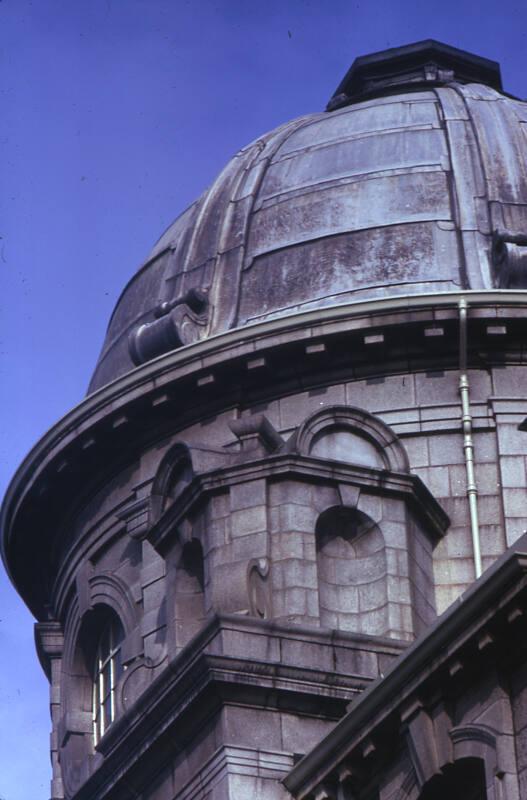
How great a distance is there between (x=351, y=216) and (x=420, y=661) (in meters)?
17.4

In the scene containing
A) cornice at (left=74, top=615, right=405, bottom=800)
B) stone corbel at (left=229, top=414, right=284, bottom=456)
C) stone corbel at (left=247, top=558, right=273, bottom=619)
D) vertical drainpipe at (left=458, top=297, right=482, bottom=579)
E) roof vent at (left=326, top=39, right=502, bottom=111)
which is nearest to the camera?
cornice at (left=74, top=615, right=405, bottom=800)

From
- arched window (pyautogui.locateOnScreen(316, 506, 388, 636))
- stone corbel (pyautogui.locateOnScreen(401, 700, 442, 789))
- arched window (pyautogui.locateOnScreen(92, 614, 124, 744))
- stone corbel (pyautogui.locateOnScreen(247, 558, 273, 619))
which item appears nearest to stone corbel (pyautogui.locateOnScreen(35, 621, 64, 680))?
arched window (pyautogui.locateOnScreen(92, 614, 124, 744))

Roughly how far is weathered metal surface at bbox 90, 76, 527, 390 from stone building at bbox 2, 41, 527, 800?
47 millimetres

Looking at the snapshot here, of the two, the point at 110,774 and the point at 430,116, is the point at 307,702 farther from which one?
the point at 430,116

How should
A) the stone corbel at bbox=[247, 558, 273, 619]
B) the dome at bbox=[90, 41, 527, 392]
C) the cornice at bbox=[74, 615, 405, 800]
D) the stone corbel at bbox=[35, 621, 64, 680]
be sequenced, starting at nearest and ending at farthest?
the cornice at bbox=[74, 615, 405, 800] < the stone corbel at bbox=[247, 558, 273, 619] < the dome at bbox=[90, 41, 527, 392] < the stone corbel at bbox=[35, 621, 64, 680]

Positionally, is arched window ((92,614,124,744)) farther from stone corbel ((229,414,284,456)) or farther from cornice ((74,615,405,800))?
cornice ((74,615,405,800))

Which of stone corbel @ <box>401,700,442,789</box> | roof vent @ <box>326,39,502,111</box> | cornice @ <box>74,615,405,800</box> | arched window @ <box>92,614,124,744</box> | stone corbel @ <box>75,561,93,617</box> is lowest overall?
stone corbel @ <box>401,700,442,789</box>

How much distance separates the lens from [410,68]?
5184 centimetres

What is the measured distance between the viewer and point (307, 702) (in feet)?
119

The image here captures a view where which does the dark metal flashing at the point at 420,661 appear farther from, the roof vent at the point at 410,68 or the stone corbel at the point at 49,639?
the roof vent at the point at 410,68

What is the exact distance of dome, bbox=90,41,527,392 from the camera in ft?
148

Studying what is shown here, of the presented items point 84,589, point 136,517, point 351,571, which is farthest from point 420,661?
point 84,589

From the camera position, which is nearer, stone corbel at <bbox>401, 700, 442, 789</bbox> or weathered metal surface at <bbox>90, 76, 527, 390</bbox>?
stone corbel at <bbox>401, 700, 442, 789</bbox>

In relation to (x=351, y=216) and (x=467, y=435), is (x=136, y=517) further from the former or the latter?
(x=351, y=216)
